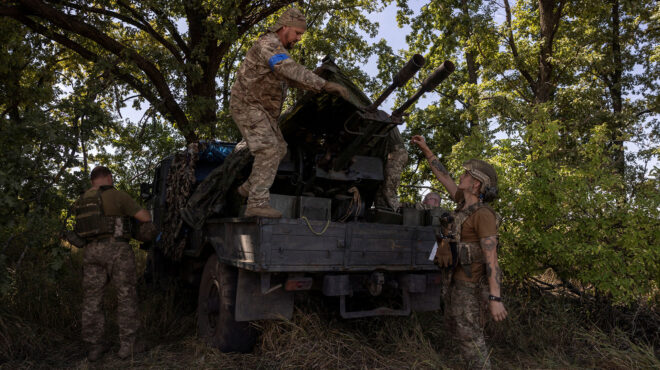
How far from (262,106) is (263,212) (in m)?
1.13

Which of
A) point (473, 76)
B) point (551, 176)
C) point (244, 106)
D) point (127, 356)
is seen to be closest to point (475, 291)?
point (551, 176)

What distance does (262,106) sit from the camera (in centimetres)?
433

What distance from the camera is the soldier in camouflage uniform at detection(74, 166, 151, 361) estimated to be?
466 cm

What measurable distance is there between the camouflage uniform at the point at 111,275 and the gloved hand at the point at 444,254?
318cm

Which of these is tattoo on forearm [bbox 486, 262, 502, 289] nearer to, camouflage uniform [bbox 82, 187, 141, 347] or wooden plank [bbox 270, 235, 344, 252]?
wooden plank [bbox 270, 235, 344, 252]

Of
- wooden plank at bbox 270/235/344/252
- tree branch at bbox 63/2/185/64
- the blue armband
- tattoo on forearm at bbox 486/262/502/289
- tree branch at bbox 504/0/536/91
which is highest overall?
tree branch at bbox 504/0/536/91

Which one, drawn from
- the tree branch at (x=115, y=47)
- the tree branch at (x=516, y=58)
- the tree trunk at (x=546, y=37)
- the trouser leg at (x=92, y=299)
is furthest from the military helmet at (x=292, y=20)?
the tree branch at (x=516, y=58)

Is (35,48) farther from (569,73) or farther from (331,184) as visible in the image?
(569,73)

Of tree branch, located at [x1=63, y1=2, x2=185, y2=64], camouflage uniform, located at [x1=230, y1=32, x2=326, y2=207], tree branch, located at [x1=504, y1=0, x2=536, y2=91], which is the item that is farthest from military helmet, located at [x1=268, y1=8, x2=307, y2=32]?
tree branch, located at [x1=504, y1=0, x2=536, y2=91]

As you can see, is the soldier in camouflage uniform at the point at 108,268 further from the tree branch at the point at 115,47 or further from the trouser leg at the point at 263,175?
the tree branch at the point at 115,47

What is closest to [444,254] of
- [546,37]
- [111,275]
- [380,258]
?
[380,258]

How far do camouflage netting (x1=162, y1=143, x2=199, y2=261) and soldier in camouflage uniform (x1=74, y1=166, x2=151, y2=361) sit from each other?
0.87 m

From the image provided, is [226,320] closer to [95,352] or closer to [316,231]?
[316,231]

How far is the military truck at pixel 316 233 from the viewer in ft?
12.5
